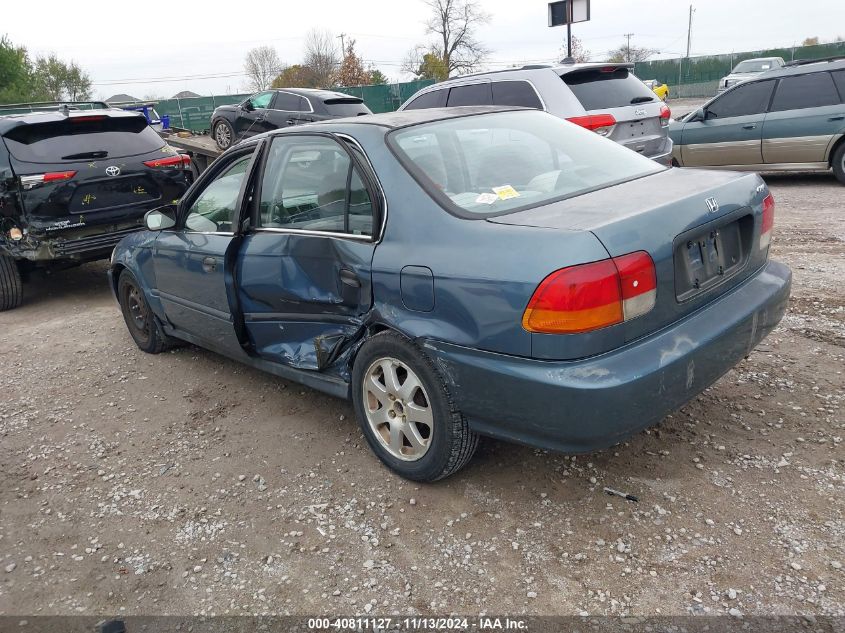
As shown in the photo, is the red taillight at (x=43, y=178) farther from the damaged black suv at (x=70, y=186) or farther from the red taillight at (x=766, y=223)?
the red taillight at (x=766, y=223)

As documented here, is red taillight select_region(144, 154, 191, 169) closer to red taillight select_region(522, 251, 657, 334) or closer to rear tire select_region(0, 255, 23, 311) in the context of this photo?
rear tire select_region(0, 255, 23, 311)

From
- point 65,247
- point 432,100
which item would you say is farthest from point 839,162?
point 65,247

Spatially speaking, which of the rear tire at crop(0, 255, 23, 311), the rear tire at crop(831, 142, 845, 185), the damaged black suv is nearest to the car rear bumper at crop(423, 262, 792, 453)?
the damaged black suv

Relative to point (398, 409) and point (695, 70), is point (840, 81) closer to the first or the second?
point (398, 409)

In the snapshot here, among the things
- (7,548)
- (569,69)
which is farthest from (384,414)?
(569,69)

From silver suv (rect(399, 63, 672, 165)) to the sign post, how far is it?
270 inches

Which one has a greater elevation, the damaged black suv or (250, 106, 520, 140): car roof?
(250, 106, 520, 140): car roof

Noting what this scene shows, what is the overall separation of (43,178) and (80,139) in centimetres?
63

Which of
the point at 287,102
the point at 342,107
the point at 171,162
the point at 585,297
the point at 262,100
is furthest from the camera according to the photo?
the point at 262,100

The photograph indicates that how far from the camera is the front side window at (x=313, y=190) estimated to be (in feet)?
10.3

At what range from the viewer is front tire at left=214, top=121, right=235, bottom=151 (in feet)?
45.5

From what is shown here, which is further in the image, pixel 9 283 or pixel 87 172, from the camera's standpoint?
pixel 9 283

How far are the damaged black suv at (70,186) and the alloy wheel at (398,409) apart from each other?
15.2 feet

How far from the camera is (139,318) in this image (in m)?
5.23
